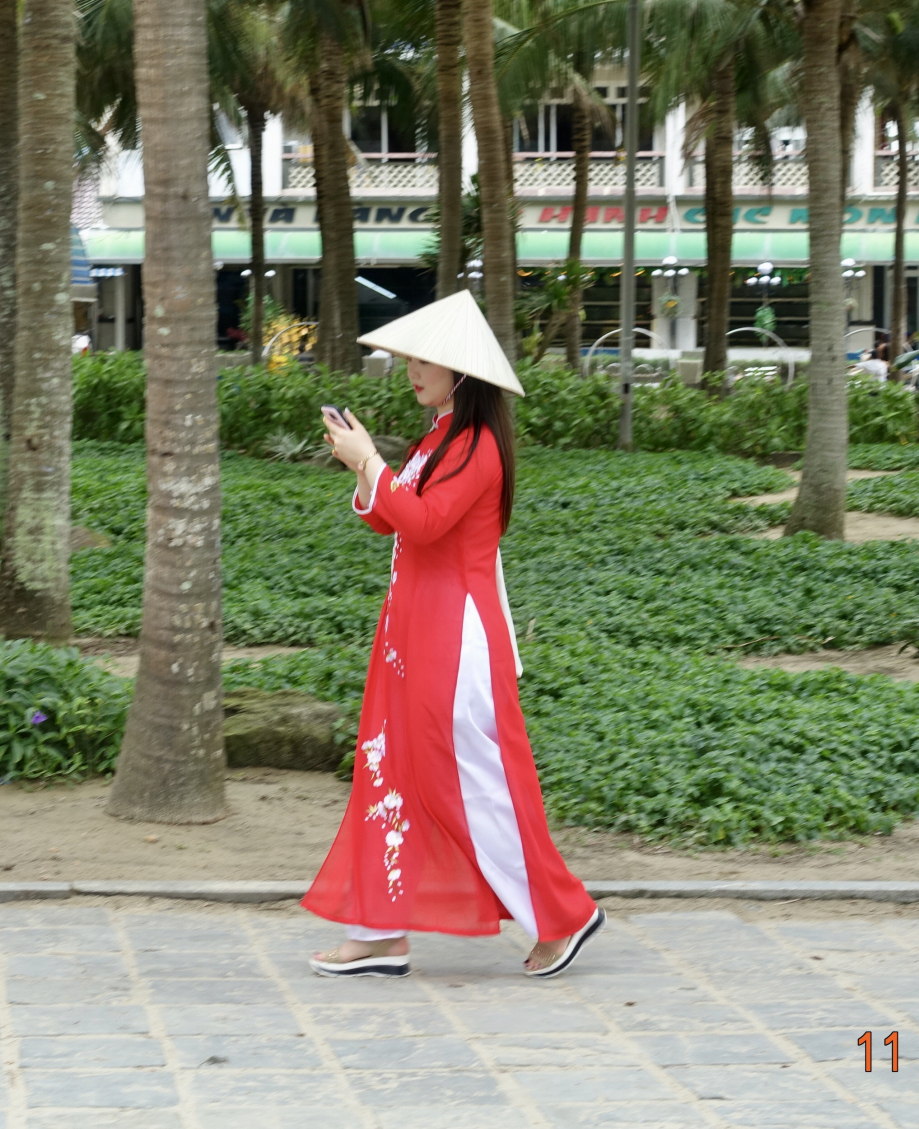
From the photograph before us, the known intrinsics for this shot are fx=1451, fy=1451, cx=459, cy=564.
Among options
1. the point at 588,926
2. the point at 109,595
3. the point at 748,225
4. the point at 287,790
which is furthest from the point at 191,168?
the point at 748,225

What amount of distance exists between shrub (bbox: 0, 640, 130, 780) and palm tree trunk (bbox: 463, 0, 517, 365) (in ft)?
26.9

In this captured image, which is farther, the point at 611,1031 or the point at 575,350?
the point at 575,350

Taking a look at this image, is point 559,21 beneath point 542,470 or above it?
above

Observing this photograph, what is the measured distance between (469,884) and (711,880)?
1.34 m

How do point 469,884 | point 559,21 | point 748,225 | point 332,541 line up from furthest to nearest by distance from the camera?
point 748,225 → point 559,21 → point 332,541 → point 469,884

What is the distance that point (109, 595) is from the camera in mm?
9719

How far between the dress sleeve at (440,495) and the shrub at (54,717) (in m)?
2.62

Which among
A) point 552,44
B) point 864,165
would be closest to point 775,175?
point 864,165

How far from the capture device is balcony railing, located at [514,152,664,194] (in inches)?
1559

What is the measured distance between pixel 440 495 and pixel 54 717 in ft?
9.30

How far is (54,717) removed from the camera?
601cm

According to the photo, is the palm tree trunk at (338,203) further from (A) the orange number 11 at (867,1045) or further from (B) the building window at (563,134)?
(B) the building window at (563,134)

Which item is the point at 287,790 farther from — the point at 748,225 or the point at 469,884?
the point at 748,225

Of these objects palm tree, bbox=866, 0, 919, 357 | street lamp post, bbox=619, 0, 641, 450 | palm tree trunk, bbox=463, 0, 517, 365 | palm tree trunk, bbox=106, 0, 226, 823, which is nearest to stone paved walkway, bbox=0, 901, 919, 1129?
palm tree trunk, bbox=106, 0, 226, 823
